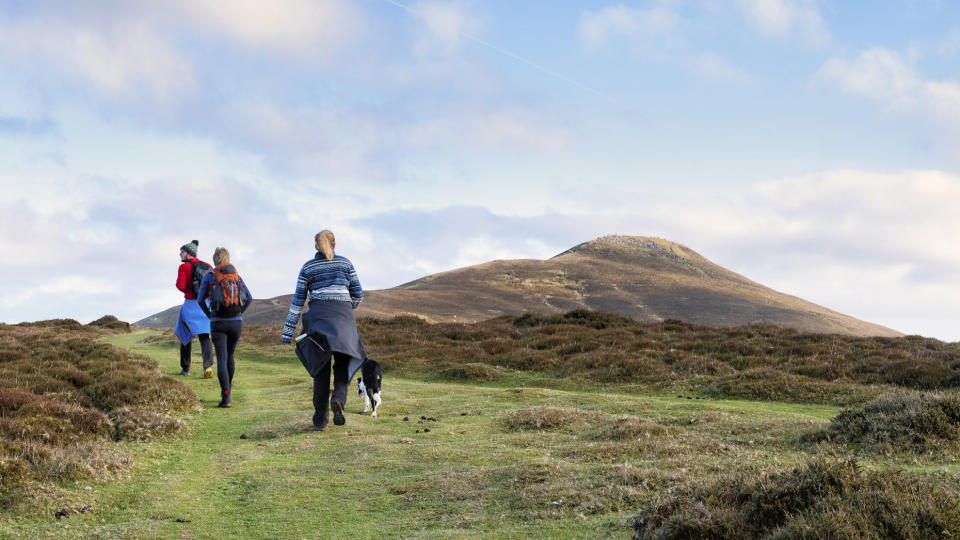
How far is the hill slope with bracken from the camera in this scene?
101 meters

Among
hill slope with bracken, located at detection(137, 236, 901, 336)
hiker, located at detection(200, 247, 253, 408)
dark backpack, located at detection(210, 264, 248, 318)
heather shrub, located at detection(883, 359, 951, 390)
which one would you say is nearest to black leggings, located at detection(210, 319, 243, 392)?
hiker, located at detection(200, 247, 253, 408)

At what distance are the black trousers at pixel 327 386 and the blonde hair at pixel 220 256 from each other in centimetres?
487

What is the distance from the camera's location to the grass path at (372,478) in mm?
7605

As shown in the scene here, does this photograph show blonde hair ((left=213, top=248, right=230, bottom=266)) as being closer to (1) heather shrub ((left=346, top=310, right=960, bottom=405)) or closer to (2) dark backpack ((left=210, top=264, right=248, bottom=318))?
(2) dark backpack ((left=210, top=264, right=248, bottom=318))

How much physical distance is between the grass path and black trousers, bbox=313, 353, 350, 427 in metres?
0.47

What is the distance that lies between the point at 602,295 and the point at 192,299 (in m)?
113

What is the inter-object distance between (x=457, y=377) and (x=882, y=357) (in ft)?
50.8

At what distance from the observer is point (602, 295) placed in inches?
5039

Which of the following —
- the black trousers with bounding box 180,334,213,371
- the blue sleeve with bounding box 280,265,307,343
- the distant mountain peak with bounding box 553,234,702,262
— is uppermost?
the distant mountain peak with bounding box 553,234,702,262

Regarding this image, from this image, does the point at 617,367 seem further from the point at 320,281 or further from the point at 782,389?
the point at 320,281

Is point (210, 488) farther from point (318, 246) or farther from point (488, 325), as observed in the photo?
point (488, 325)

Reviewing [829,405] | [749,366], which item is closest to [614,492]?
[829,405]

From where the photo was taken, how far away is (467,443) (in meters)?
12.0

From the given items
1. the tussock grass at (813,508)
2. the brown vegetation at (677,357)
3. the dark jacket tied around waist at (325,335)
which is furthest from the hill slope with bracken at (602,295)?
the tussock grass at (813,508)
